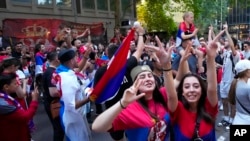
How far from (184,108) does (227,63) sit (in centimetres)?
532

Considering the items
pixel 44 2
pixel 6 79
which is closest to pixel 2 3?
pixel 44 2

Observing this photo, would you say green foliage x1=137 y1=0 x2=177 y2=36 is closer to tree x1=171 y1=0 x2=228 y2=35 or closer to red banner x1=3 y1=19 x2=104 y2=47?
tree x1=171 y1=0 x2=228 y2=35

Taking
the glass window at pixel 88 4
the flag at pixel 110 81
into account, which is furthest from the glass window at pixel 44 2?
the flag at pixel 110 81

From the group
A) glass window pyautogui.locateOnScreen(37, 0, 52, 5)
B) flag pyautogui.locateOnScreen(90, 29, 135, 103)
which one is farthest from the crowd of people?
glass window pyautogui.locateOnScreen(37, 0, 52, 5)

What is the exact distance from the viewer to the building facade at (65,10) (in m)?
18.2

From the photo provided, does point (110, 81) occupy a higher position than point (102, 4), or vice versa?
point (102, 4)

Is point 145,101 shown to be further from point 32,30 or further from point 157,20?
point 157,20

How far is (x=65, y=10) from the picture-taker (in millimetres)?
23438

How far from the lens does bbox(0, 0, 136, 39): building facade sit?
1819 cm

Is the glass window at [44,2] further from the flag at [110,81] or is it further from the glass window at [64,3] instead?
the flag at [110,81]

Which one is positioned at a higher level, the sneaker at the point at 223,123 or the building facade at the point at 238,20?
the building facade at the point at 238,20

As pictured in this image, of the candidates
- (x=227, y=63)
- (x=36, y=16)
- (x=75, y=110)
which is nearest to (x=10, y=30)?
(x=36, y=16)

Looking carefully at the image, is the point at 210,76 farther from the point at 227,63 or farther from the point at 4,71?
the point at 227,63

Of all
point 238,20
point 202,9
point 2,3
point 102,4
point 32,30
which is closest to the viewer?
point 32,30
